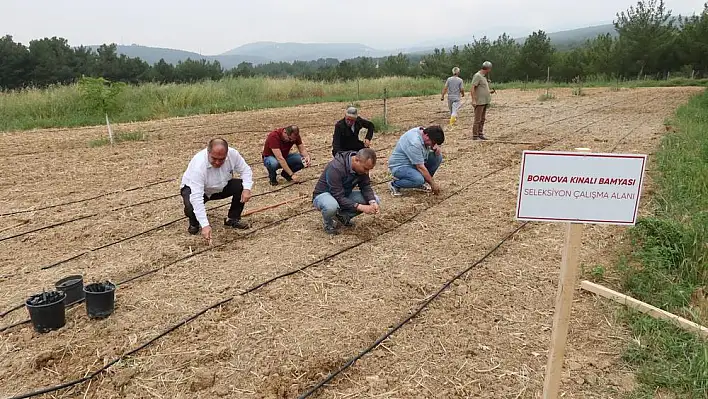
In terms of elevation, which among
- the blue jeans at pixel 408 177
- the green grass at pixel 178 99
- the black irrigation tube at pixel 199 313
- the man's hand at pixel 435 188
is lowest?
the black irrigation tube at pixel 199 313

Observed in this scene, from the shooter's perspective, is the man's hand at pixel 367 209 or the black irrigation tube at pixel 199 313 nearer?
the black irrigation tube at pixel 199 313

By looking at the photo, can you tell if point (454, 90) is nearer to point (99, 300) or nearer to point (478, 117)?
point (478, 117)

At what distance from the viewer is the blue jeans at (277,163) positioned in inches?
243

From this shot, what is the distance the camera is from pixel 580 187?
1984mm

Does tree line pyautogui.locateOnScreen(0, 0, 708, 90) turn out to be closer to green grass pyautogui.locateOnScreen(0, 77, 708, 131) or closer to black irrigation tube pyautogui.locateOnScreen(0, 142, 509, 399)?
green grass pyautogui.locateOnScreen(0, 77, 708, 131)

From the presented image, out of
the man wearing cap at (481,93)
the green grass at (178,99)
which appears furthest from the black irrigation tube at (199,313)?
the green grass at (178,99)

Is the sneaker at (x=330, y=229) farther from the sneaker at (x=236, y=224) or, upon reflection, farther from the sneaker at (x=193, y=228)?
the sneaker at (x=193, y=228)

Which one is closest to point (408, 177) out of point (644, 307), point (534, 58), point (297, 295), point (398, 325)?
point (297, 295)

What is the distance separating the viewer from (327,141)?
9.62 metres

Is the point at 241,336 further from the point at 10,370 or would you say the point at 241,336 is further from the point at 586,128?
the point at 586,128

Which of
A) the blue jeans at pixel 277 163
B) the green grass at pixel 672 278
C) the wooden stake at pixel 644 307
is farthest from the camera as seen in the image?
the blue jeans at pixel 277 163

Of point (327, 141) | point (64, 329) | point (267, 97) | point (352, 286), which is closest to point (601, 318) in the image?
point (352, 286)

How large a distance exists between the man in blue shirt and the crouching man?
1.14 meters

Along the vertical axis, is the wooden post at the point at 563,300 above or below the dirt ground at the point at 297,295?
above
